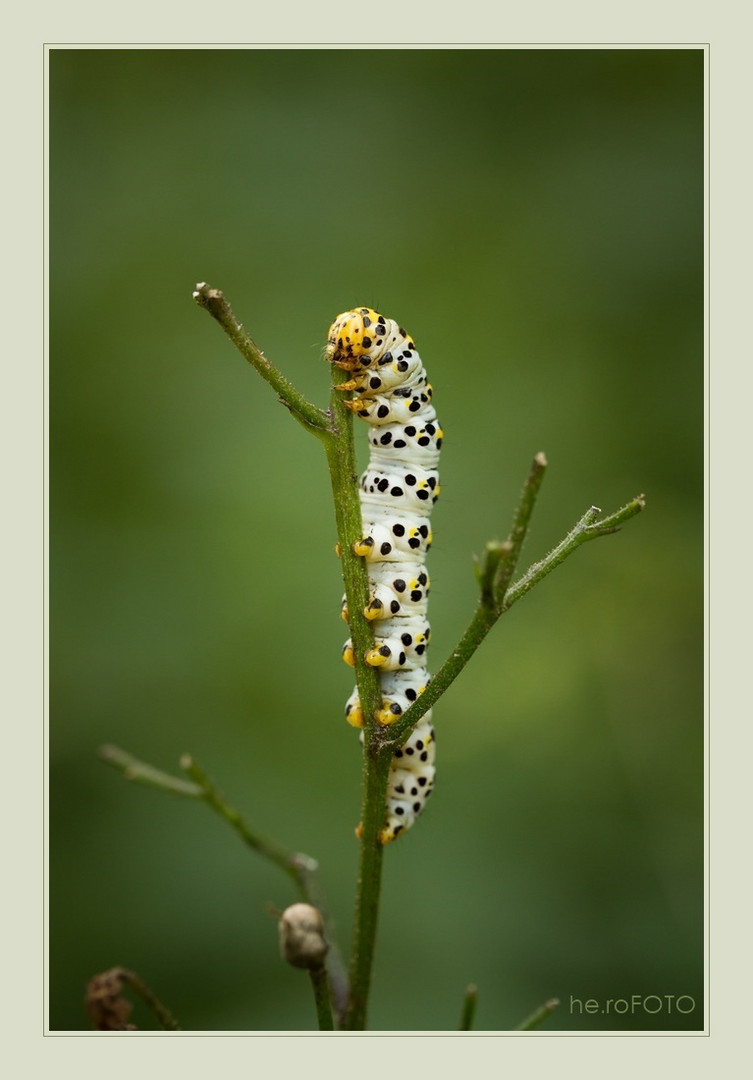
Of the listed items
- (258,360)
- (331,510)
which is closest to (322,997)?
(258,360)

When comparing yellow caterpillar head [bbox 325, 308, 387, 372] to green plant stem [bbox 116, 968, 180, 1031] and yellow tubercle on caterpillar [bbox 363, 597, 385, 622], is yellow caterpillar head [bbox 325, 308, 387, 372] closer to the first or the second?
yellow tubercle on caterpillar [bbox 363, 597, 385, 622]

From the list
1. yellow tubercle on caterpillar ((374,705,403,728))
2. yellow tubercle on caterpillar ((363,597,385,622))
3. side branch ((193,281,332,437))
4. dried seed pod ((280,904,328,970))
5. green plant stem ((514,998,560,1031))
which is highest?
side branch ((193,281,332,437))

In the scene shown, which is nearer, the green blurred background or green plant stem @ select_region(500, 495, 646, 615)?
green plant stem @ select_region(500, 495, 646, 615)

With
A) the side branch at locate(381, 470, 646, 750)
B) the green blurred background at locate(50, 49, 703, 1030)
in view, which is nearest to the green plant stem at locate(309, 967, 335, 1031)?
the side branch at locate(381, 470, 646, 750)

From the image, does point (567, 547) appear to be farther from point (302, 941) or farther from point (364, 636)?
point (302, 941)

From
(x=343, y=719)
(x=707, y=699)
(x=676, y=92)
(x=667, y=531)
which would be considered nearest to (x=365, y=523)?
(x=707, y=699)

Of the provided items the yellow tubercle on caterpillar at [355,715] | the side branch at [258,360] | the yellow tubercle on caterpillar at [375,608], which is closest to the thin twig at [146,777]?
the yellow tubercle on caterpillar at [355,715]

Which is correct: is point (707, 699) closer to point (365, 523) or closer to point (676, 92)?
point (365, 523)
